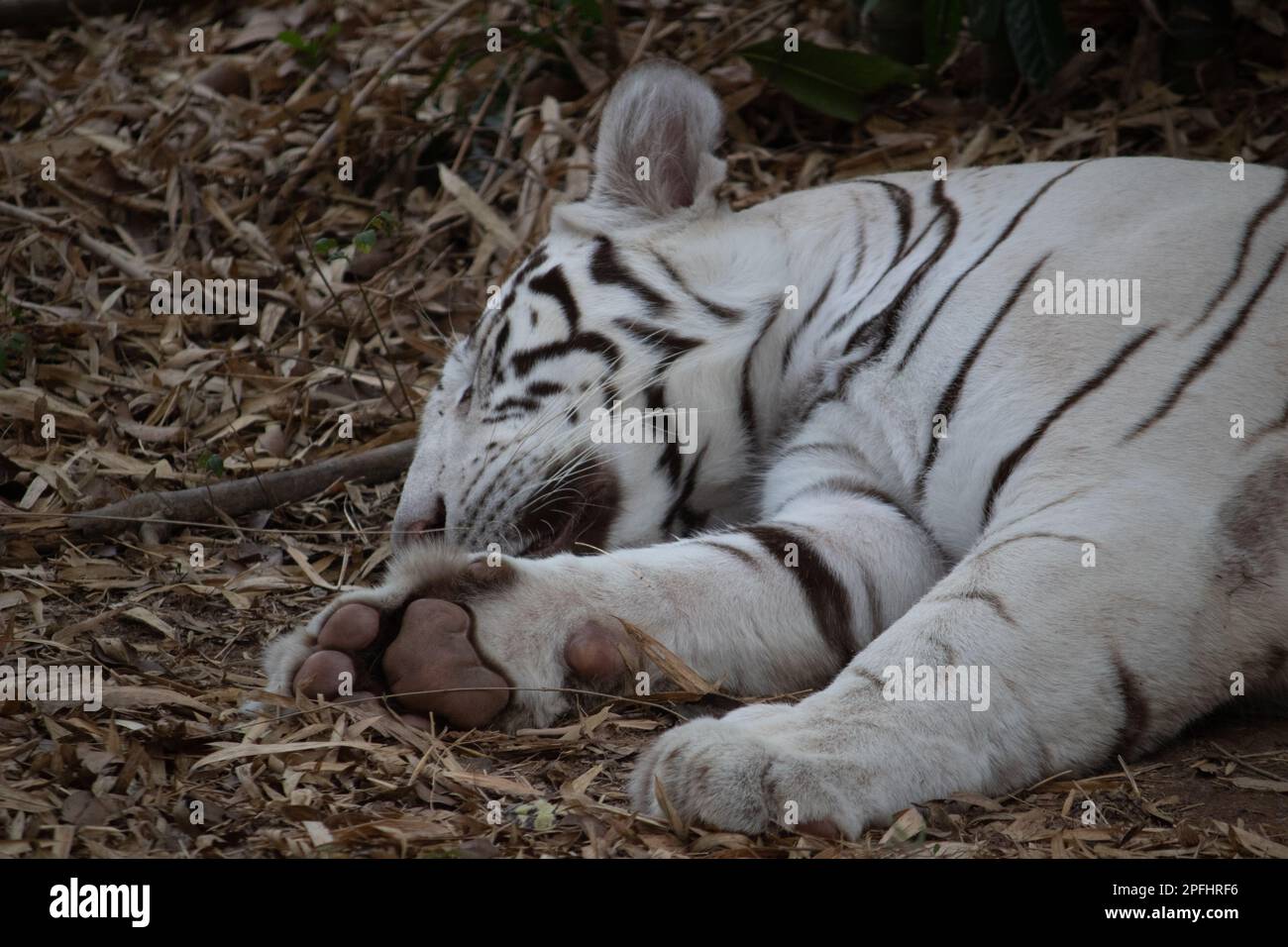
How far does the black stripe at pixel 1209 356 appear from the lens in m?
1.80

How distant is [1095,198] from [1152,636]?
772 millimetres

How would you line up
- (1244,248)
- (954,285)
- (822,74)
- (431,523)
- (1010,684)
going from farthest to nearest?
(822,74)
(431,523)
(954,285)
(1244,248)
(1010,684)

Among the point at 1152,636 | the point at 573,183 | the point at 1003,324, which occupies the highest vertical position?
the point at 573,183

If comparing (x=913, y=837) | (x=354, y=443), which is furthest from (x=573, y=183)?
(x=913, y=837)

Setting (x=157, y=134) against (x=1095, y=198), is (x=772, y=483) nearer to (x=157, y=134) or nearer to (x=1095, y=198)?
(x=1095, y=198)

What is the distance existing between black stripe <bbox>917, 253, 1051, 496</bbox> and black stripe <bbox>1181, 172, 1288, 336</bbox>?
0.81ft

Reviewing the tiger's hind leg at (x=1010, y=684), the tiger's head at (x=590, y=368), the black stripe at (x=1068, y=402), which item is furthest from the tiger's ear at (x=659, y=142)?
the tiger's hind leg at (x=1010, y=684)

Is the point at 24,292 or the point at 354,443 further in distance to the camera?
the point at 24,292

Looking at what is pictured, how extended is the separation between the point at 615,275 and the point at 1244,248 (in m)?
0.97

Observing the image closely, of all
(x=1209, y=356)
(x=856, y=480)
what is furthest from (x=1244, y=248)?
(x=856, y=480)

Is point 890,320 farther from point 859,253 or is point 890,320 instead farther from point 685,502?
point 685,502

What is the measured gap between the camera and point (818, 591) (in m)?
2.07

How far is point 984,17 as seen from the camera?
3119mm

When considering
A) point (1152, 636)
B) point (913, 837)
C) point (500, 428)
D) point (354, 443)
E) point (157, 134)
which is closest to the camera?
point (913, 837)
